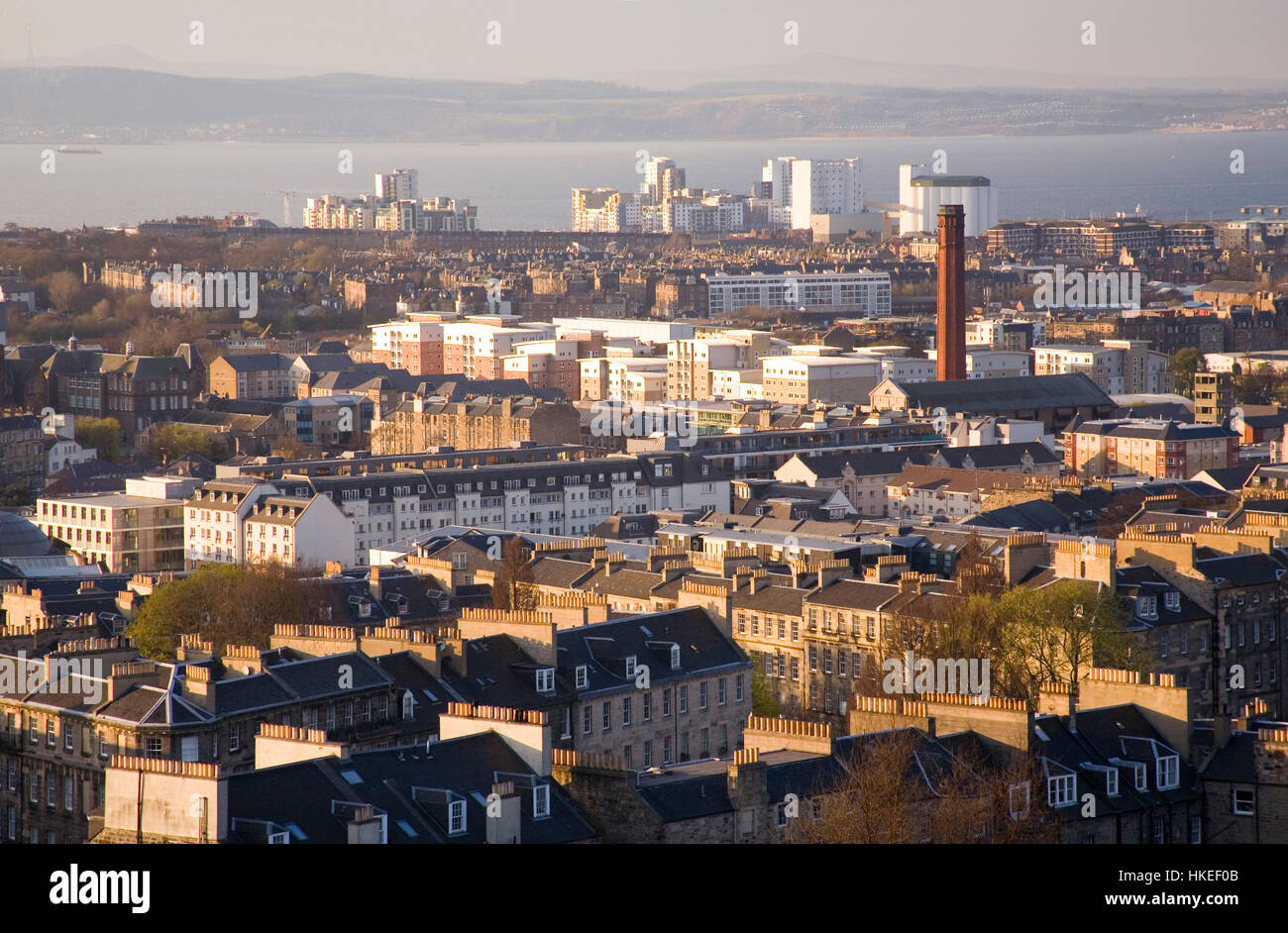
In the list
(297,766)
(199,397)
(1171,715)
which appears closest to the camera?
(297,766)

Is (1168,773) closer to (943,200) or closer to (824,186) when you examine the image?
(943,200)

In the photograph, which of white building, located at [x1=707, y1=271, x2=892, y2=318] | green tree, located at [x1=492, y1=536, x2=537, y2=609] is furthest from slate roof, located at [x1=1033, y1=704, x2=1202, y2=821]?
white building, located at [x1=707, y1=271, x2=892, y2=318]

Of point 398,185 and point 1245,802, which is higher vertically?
point 398,185

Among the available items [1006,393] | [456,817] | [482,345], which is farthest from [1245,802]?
[482,345]

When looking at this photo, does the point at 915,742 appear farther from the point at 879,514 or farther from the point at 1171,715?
the point at 879,514

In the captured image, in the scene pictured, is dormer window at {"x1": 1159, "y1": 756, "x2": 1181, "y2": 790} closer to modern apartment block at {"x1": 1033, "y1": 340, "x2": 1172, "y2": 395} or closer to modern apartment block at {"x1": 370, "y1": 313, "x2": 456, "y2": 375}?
modern apartment block at {"x1": 1033, "y1": 340, "x2": 1172, "y2": 395}

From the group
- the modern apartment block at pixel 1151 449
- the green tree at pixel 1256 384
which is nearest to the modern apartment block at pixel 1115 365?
the green tree at pixel 1256 384
